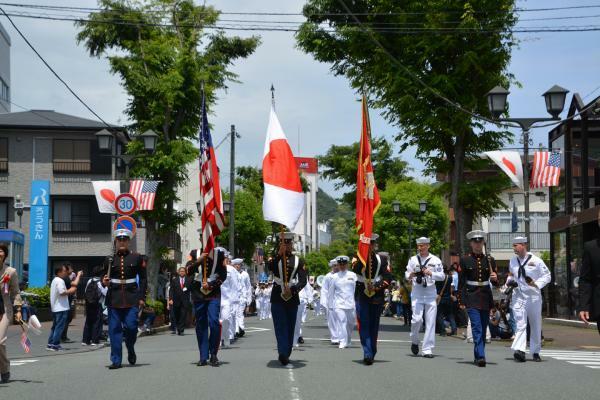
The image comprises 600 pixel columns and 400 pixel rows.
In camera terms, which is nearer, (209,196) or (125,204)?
(209,196)

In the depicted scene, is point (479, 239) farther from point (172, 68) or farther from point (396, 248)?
point (396, 248)

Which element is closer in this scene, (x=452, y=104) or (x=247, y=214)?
(x=452, y=104)

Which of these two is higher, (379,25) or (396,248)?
(379,25)

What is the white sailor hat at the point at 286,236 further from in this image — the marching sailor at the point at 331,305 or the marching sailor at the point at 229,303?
the marching sailor at the point at 331,305

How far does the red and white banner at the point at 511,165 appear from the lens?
76.0 feet

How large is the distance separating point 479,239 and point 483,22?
15419 millimetres

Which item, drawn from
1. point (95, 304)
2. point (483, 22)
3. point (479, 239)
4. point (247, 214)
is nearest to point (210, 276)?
point (479, 239)

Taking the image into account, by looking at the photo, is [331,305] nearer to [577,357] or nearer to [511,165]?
[577,357]

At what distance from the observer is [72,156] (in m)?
50.9

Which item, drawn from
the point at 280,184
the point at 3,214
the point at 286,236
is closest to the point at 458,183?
the point at 280,184

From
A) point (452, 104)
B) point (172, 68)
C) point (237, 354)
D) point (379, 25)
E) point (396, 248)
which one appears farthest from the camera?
point (396, 248)

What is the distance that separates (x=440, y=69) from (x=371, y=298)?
54.5 feet

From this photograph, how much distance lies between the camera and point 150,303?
27250mm

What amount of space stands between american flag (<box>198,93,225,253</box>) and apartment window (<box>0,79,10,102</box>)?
62.5 meters
